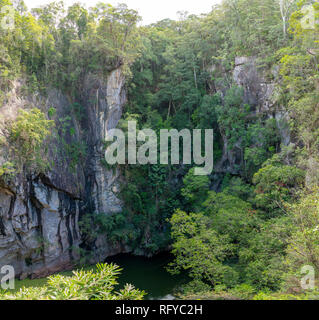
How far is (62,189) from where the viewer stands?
10.4 meters

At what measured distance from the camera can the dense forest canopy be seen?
7422mm

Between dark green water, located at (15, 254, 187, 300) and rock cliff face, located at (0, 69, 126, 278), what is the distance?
599 millimetres

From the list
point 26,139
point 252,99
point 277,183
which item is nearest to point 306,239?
point 277,183

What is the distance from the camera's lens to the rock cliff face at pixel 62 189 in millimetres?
9023

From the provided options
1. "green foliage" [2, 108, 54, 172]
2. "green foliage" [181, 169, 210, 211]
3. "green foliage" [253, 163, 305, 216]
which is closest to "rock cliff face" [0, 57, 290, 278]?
"green foliage" [2, 108, 54, 172]

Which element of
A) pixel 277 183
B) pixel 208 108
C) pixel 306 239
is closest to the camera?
pixel 306 239

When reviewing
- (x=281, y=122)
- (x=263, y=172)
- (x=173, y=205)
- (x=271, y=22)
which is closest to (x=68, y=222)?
(x=173, y=205)

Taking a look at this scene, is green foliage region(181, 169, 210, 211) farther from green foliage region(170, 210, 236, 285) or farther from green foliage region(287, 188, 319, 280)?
green foliage region(287, 188, 319, 280)

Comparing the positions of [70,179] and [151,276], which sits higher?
[70,179]

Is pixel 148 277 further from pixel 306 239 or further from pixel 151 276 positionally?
pixel 306 239

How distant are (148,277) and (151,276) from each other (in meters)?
0.14

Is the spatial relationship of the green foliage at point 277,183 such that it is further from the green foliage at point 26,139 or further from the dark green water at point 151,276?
the green foliage at point 26,139

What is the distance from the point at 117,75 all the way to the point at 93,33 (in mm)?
2128
